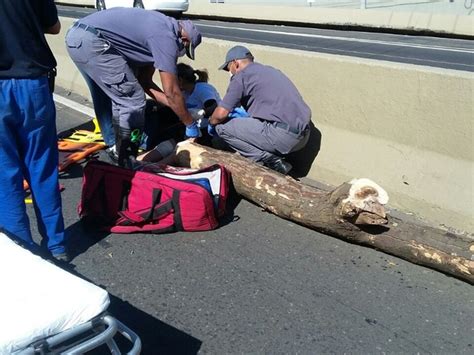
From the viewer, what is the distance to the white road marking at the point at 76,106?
24.3 ft

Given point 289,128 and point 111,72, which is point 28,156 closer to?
point 111,72

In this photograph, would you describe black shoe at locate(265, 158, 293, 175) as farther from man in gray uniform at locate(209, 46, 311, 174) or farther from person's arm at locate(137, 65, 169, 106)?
person's arm at locate(137, 65, 169, 106)

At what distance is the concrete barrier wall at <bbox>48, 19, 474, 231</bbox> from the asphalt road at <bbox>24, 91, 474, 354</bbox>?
0.68m

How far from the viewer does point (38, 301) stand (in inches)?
83.7

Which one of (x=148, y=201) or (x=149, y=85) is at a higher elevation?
(x=149, y=85)

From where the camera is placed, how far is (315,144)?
519 centimetres

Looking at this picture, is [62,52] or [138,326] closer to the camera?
[138,326]

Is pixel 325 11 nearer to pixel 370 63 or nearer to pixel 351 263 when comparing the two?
pixel 370 63

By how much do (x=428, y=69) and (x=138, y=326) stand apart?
8.71 ft

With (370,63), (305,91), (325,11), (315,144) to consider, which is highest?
(370,63)

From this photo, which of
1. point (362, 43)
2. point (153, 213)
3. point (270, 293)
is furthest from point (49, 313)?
point (362, 43)

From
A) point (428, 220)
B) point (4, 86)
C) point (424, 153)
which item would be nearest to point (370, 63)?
point (424, 153)

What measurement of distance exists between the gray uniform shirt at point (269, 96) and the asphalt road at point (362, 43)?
5.99m

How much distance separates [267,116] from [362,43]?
10189 millimetres
